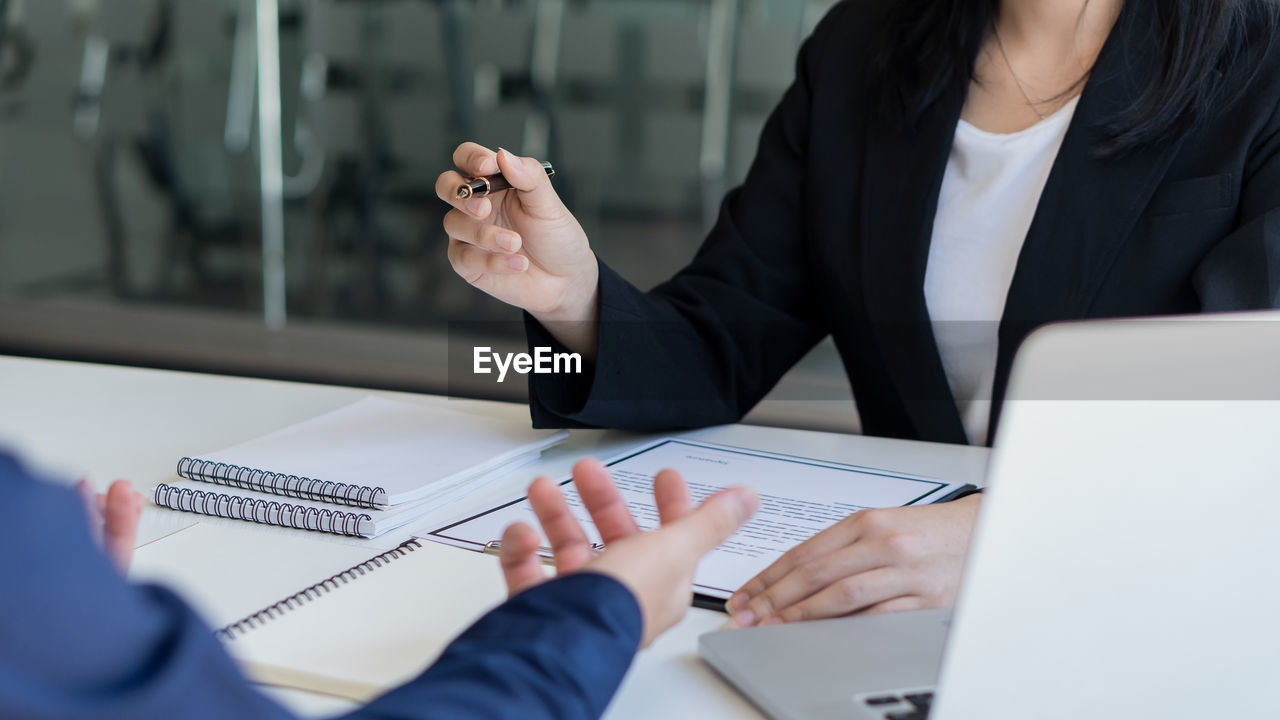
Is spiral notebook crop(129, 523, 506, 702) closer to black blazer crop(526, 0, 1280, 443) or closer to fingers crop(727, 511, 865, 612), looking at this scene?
fingers crop(727, 511, 865, 612)

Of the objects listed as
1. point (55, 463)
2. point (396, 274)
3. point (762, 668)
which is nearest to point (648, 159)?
point (396, 274)

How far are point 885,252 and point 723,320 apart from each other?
0.20 meters

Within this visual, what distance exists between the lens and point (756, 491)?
93cm

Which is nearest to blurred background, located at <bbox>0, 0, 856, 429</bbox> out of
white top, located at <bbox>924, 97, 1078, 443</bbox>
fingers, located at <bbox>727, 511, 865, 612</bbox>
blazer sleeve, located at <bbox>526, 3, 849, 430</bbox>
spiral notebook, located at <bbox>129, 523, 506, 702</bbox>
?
blazer sleeve, located at <bbox>526, 3, 849, 430</bbox>

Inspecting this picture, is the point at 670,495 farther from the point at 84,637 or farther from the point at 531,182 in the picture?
the point at 531,182

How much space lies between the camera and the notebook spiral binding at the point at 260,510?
0.85 m

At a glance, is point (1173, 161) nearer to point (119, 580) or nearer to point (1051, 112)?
point (1051, 112)

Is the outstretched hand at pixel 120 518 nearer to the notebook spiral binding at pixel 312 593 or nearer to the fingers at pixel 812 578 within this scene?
the notebook spiral binding at pixel 312 593

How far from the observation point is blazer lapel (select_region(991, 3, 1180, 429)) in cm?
115

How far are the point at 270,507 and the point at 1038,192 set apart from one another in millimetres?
878

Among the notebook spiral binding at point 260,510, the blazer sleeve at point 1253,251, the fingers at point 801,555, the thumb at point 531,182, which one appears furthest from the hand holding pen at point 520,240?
the blazer sleeve at point 1253,251

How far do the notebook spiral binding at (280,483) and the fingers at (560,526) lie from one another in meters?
0.32

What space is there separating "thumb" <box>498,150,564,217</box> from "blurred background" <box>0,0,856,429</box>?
2906 millimetres

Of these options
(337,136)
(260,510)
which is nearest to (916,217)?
(260,510)
